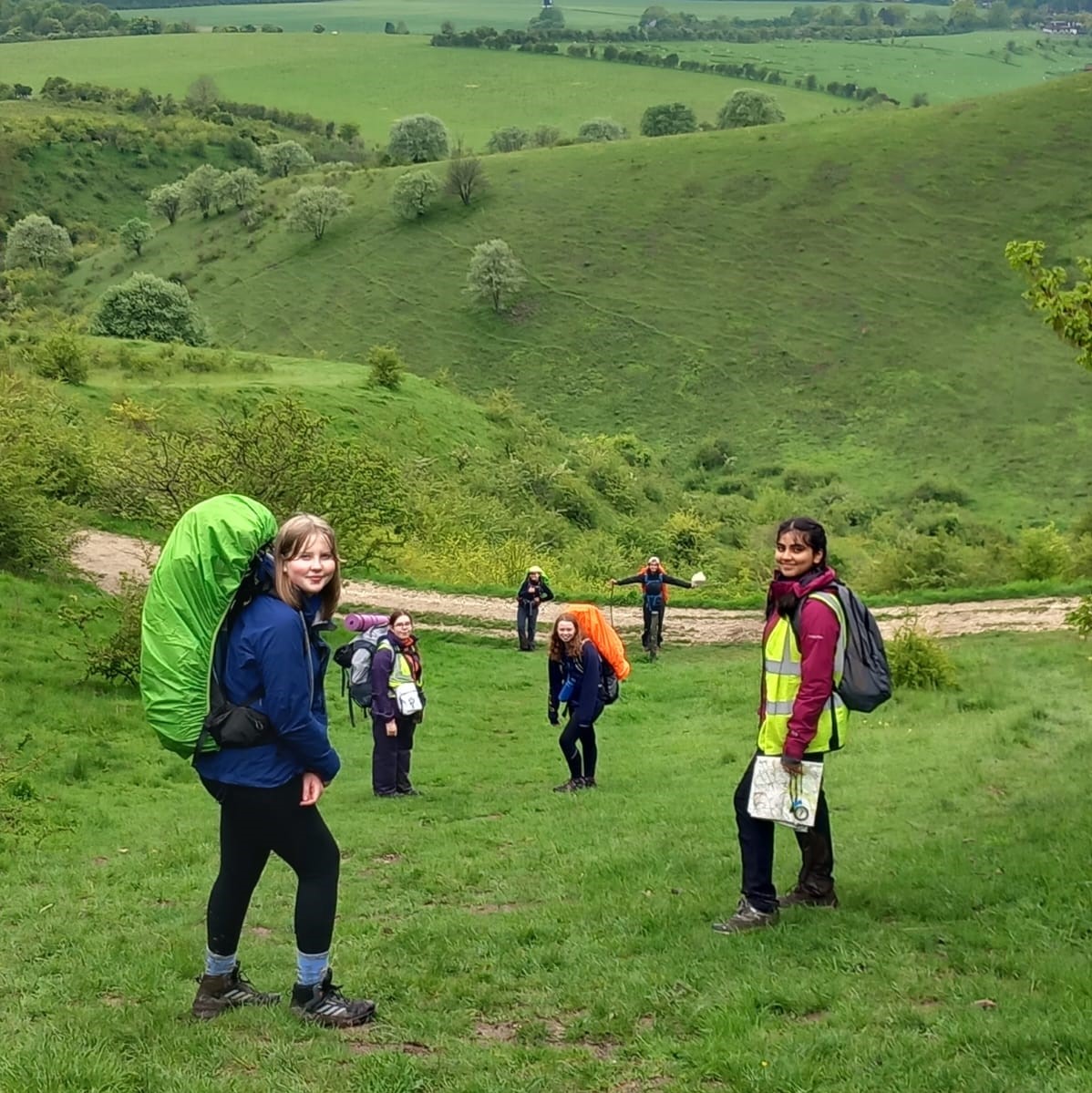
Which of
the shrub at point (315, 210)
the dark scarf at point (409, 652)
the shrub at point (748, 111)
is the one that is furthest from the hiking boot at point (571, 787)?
the shrub at point (748, 111)

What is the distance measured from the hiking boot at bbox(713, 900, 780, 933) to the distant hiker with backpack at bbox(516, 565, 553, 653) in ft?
49.7

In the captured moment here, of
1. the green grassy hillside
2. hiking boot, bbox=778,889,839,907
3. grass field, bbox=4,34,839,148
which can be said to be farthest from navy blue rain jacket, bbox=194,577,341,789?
grass field, bbox=4,34,839,148

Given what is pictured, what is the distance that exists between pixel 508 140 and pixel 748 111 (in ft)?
82.0

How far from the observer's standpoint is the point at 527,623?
72.6ft

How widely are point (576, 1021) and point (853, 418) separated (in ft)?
202

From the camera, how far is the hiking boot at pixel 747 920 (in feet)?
21.1

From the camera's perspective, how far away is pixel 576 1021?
536 centimetres

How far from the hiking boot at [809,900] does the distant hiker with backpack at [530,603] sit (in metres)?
14.8

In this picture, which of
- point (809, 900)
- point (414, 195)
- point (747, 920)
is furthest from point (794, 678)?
point (414, 195)

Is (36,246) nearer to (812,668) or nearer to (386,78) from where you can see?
(386,78)

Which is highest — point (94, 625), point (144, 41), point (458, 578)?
point (144, 41)

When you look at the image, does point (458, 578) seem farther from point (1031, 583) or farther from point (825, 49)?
point (825, 49)

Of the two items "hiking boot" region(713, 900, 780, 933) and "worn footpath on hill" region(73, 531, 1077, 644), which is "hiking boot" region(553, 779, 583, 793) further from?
"worn footpath on hill" region(73, 531, 1077, 644)

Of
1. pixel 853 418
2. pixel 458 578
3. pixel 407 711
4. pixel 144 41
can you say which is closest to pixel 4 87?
pixel 144 41
